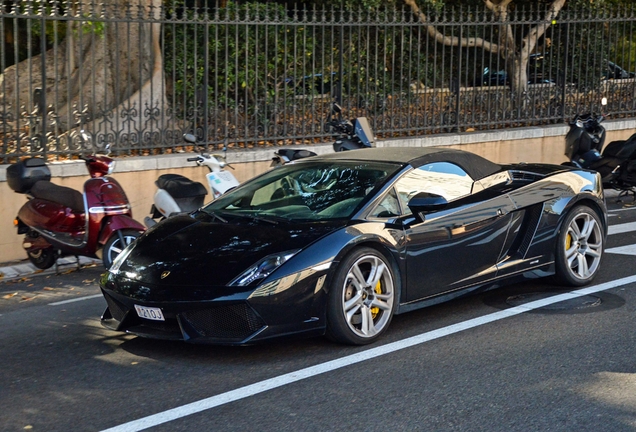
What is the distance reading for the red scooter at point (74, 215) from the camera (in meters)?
8.66

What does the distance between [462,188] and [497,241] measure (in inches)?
19.3

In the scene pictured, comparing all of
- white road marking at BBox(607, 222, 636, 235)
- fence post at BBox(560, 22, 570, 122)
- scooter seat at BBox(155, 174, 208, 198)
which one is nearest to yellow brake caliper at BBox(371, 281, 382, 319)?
scooter seat at BBox(155, 174, 208, 198)

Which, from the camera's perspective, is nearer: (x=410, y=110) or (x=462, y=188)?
(x=462, y=188)

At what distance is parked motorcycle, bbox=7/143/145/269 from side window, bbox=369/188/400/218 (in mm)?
3069

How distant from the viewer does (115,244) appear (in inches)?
339

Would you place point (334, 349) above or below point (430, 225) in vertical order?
below

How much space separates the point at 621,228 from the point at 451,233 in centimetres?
505

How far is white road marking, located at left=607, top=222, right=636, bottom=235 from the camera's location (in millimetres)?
10766

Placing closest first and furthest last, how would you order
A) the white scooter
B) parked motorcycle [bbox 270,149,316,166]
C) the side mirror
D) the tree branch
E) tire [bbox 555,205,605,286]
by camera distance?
the side mirror
tire [bbox 555,205,605,286]
the white scooter
parked motorcycle [bbox 270,149,316,166]
the tree branch

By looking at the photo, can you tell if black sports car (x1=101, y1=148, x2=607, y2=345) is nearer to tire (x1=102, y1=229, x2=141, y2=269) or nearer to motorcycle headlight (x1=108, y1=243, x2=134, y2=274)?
motorcycle headlight (x1=108, y1=243, x2=134, y2=274)

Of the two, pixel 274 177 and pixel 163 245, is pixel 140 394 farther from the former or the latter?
pixel 274 177

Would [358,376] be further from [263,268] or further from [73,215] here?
[73,215]

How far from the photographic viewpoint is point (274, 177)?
7.26m

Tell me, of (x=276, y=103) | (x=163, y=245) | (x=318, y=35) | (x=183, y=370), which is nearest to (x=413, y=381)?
(x=183, y=370)
